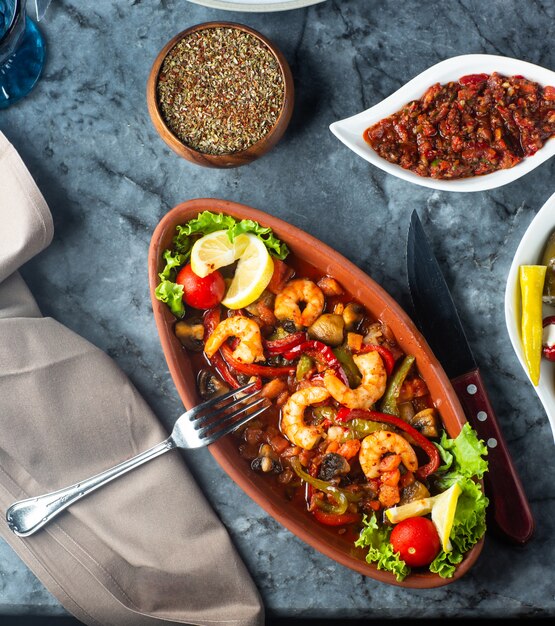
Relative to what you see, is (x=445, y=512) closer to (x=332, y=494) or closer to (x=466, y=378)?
(x=332, y=494)

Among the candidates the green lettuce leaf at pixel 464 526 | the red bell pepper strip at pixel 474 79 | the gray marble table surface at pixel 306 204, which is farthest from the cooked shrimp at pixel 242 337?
the red bell pepper strip at pixel 474 79

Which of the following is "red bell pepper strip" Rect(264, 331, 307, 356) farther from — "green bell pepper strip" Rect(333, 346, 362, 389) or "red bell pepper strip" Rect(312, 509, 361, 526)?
"red bell pepper strip" Rect(312, 509, 361, 526)

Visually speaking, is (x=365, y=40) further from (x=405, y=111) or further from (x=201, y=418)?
(x=201, y=418)

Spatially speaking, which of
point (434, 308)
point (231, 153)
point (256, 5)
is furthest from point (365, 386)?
point (256, 5)

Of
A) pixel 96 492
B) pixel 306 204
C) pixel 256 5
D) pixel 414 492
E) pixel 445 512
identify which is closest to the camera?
pixel 445 512

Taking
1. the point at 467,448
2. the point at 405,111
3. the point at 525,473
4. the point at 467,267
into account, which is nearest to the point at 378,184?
the point at 405,111

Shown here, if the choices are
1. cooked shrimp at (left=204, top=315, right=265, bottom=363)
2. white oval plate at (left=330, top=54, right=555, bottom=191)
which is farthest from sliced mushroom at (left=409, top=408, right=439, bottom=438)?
white oval plate at (left=330, top=54, right=555, bottom=191)
